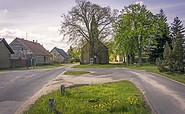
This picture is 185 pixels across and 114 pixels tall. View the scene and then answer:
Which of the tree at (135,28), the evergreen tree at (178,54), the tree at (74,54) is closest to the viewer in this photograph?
the evergreen tree at (178,54)

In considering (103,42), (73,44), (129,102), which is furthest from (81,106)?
(103,42)

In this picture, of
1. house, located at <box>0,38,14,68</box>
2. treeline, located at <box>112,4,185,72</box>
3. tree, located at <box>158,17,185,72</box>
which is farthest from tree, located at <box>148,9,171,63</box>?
house, located at <box>0,38,14,68</box>

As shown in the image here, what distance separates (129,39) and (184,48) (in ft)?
96.1

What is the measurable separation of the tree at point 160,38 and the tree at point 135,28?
1.54 m

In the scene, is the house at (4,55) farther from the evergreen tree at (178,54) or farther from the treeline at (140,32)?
the evergreen tree at (178,54)

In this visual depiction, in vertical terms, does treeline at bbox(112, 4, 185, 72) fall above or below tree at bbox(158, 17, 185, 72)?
Answer: above

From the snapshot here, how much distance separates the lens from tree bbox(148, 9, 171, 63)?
189ft

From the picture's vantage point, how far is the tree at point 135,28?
5706cm

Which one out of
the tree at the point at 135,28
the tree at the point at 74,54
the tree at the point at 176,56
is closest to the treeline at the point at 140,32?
the tree at the point at 135,28

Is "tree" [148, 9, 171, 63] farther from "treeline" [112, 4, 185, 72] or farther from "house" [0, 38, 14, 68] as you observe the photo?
"house" [0, 38, 14, 68]

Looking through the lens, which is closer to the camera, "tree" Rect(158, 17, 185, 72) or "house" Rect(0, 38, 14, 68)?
"tree" Rect(158, 17, 185, 72)

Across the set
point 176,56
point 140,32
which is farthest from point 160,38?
point 176,56

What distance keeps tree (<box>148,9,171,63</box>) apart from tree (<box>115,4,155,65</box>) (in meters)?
1.54

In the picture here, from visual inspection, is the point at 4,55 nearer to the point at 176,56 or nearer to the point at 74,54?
the point at 176,56
